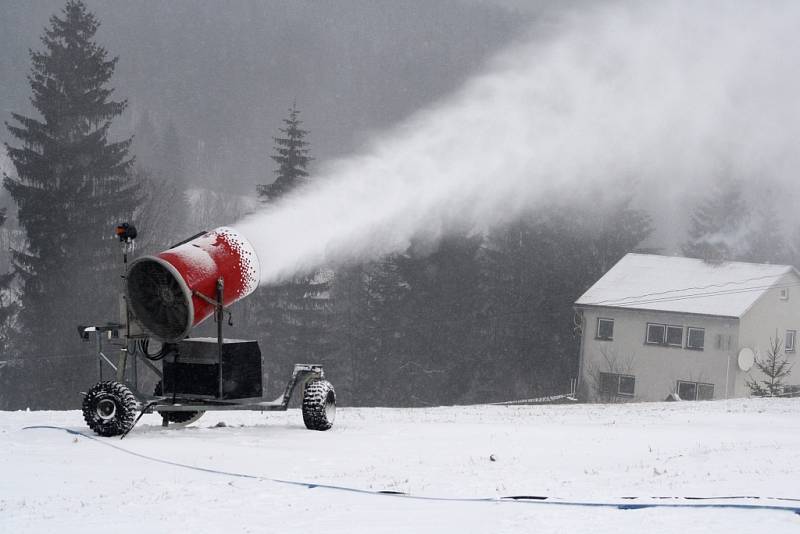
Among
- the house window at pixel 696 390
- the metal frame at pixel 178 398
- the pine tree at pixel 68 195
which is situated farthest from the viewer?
the house window at pixel 696 390

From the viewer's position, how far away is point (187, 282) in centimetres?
1477

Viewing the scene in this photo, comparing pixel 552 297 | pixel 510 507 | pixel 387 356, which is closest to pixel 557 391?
pixel 552 297

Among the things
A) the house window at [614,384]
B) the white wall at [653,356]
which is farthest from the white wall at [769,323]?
the house window at [614,384]

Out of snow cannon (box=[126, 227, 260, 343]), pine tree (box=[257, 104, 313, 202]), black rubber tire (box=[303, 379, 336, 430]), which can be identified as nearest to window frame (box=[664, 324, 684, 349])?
pine tree (box=[257, 104, 313, 202])

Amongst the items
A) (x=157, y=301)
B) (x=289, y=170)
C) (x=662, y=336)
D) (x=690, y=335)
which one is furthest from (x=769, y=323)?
(x=157, y=301)

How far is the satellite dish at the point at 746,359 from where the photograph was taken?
172ft

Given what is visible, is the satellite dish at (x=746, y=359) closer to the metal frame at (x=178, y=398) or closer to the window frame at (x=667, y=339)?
the window frame at (x=667, y=339)

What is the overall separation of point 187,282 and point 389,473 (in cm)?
456

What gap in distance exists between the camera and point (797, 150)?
81.2 metres

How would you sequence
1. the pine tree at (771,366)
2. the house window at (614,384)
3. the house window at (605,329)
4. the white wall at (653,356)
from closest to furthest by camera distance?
the pine tree at (771,366), the white wall at (653,356), the house window at (614,384), the house window at (605,329)

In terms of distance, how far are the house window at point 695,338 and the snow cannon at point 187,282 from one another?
41.7m

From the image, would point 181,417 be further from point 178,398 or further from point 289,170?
point 289,170

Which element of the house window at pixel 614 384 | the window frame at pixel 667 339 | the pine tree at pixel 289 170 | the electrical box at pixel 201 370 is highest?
the pine tree at pixel 289 170

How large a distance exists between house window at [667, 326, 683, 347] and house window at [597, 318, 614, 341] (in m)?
3.02
